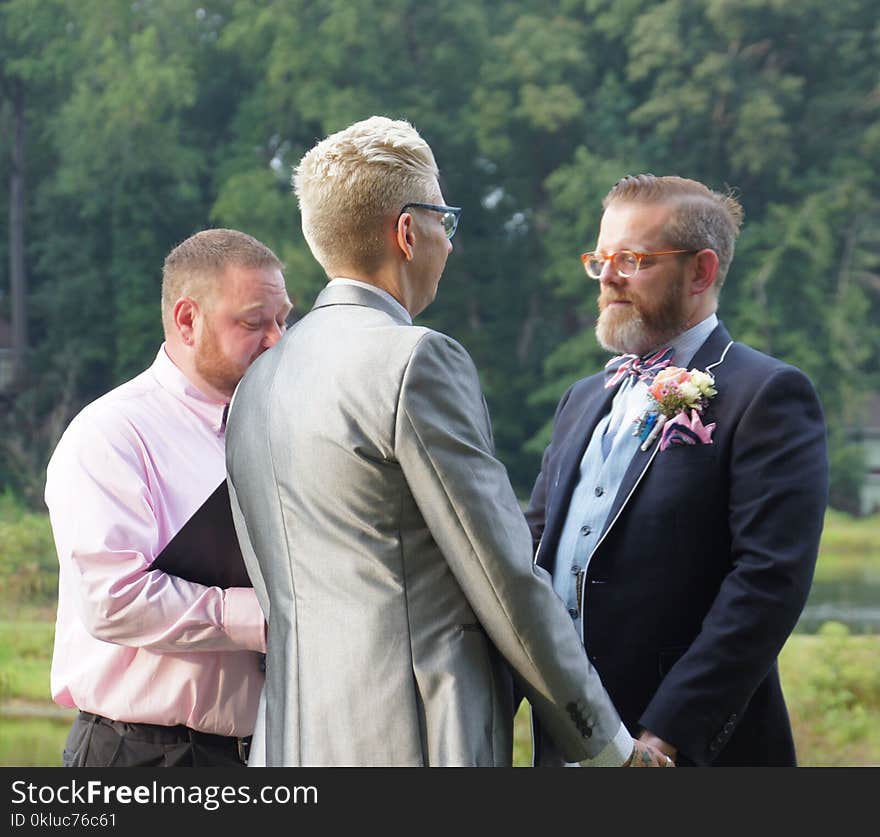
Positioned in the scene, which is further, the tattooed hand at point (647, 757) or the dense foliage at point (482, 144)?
the dense foliage at point (482, 144)

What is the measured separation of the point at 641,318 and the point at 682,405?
0.84ft

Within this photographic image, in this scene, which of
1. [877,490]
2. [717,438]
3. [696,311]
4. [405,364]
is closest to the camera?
[405,364]

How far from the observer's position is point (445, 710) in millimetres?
1875

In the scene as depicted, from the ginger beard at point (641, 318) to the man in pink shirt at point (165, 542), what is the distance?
68 cm

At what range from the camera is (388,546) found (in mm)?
1871

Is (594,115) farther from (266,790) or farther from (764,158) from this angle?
(266,790)

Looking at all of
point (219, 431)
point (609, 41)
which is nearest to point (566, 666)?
point (219, 431)

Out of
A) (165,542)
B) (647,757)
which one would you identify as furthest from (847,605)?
(165,542)

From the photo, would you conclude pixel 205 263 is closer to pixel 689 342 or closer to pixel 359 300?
pixel 359 300

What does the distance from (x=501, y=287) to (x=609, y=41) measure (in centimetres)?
405

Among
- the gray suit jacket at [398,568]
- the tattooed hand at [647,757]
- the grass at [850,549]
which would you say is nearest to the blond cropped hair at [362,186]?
the gray suit jacket at [398,568]

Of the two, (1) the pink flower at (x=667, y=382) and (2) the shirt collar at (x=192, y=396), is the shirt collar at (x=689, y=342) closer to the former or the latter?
(1) the pink flower at (x=667, y=382)

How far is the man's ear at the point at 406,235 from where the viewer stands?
200cm

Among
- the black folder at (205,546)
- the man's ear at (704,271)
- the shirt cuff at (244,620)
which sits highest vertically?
the man's ear at (704,271)
